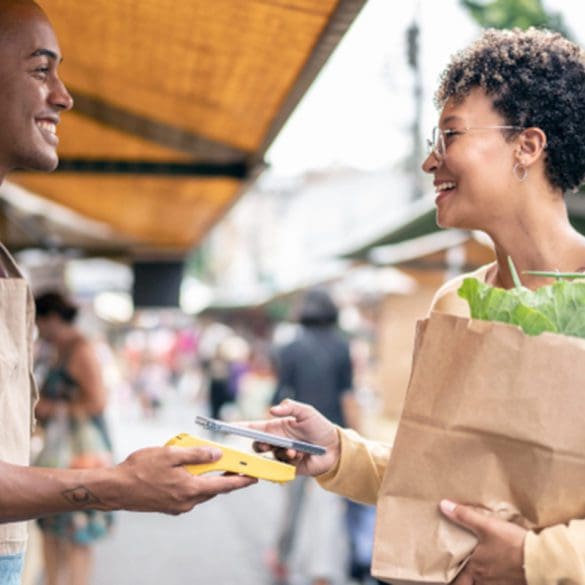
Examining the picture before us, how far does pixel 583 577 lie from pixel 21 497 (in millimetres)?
980

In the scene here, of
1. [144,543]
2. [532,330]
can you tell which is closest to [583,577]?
[532,330]

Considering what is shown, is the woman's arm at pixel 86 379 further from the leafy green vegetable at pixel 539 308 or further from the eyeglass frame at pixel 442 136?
the leafy green vegetable at pixel 539 308

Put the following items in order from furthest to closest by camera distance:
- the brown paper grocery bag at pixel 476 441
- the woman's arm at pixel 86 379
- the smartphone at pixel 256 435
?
the woman's arm at pixel 86 379 → the smartphone at pixel 256 435 → the brown paper grocery bag at pixel 476 441

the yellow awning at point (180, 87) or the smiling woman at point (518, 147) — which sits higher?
the yellow awning at point (180, 87)

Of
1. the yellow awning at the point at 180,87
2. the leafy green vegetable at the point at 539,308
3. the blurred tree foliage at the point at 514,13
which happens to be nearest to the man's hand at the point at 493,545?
the leafy green vegetable at the point at 539,308

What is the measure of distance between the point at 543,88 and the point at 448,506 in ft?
2.98

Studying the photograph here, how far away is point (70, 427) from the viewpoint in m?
6.02

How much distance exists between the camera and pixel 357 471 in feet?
7.96

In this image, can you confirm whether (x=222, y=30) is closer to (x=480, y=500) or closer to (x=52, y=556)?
(x=480, y=500)

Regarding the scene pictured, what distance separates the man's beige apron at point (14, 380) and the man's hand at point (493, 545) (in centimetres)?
83

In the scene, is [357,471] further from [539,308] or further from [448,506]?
[539,308]

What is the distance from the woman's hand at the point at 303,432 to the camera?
2.41 m

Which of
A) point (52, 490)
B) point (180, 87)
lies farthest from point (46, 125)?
point (180, 87)

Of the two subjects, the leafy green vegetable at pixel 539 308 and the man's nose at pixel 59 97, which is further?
the man's nose at pixel 59 97
